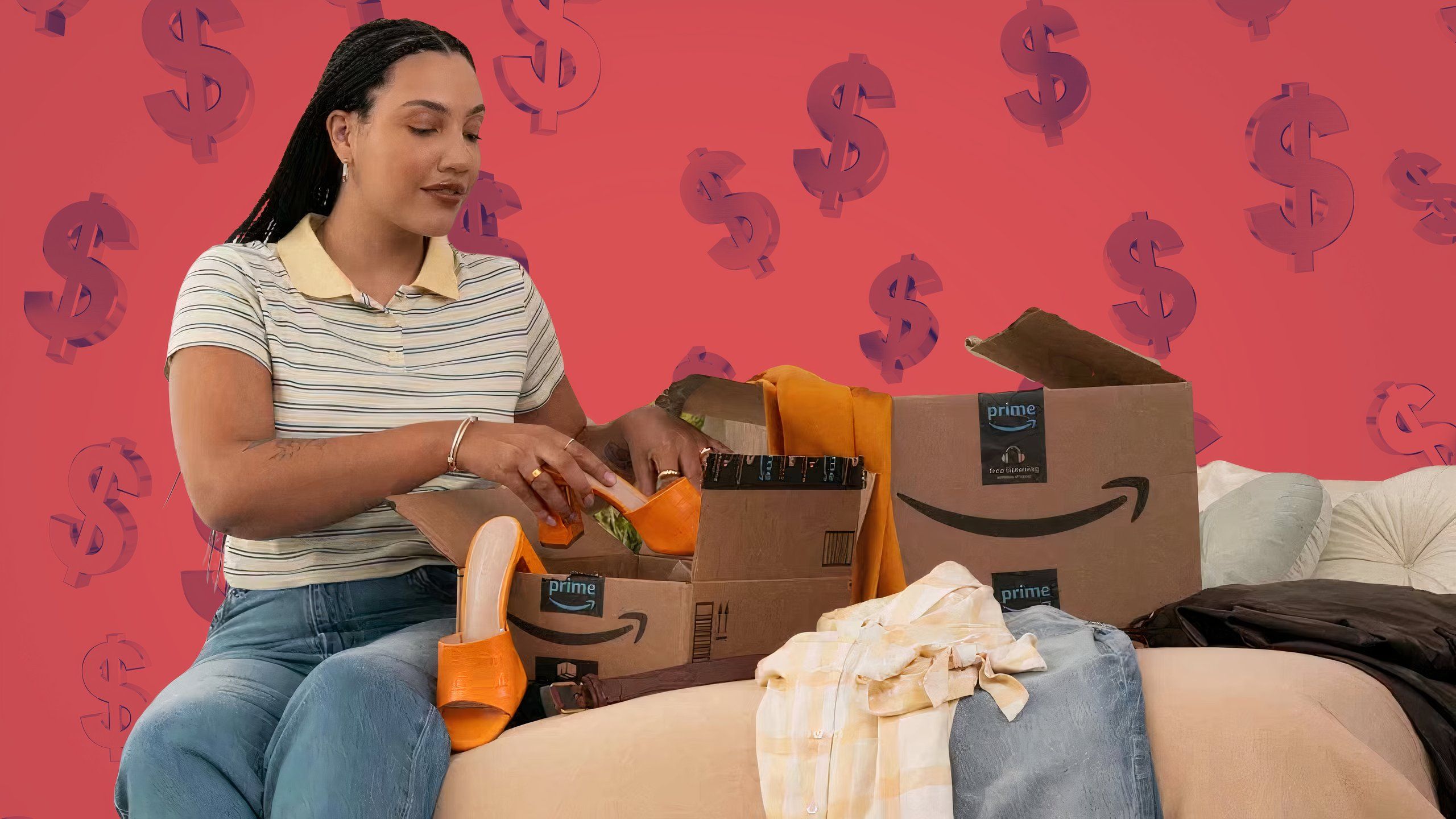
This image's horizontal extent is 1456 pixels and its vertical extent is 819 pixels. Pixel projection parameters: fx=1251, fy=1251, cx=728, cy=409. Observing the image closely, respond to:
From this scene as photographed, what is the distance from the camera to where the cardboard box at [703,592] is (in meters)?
1.32

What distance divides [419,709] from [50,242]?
202 cm

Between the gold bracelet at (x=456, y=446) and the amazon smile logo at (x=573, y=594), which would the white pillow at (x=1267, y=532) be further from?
the gold bracelet at (x=456, y=446)

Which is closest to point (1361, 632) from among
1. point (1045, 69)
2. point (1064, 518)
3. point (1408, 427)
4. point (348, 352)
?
point (1064, 518)

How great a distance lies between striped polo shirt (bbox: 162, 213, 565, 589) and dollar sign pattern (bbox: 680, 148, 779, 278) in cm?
116

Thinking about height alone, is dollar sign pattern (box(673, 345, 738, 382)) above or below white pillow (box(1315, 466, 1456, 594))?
above

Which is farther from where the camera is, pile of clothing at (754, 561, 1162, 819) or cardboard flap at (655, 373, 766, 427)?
cardboard flap at (655, 373, 766, 427)

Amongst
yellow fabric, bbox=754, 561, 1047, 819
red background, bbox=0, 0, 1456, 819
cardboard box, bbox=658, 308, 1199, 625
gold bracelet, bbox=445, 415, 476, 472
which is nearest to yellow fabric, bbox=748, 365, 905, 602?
cardboard box, bbox=658, 308, 1199, 625

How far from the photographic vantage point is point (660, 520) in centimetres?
145

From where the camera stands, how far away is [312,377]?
4.90 ft

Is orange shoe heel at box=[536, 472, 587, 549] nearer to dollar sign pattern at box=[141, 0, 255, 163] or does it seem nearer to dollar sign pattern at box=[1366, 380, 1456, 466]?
dollar sign pattern at box=[141, 0, 255, 163]

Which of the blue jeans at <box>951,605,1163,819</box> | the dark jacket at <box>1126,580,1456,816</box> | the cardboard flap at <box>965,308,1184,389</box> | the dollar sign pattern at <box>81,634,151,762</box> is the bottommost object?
the dollar sign pattern at <box>81,634,151,762</box>

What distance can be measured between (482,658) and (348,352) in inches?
18.6

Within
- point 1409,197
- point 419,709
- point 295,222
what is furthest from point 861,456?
point 1409,197

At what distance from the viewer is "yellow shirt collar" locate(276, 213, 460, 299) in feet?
5.09
